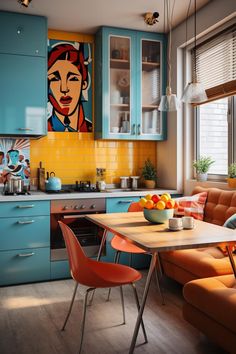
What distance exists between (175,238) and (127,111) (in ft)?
8.24

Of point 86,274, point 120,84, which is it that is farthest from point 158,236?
point 120,84

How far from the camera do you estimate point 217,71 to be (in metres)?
4.02

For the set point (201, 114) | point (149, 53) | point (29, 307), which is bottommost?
point (29, 307)

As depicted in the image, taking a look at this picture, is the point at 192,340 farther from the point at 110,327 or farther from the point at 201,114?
the point at 201,114

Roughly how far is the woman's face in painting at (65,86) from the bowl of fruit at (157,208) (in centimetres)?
221

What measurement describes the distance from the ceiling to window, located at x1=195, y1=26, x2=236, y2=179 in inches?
17.6

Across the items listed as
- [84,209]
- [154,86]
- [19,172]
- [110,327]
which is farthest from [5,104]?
[110,327]

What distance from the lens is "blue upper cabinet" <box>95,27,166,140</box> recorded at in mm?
4434

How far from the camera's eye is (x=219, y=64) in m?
3.98

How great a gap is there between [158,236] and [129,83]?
2.60 meters

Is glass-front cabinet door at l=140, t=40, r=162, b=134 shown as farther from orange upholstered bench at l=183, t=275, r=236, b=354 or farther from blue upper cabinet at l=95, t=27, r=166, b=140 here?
orange upholstered bench at l=183, t=275, r=236, b=354

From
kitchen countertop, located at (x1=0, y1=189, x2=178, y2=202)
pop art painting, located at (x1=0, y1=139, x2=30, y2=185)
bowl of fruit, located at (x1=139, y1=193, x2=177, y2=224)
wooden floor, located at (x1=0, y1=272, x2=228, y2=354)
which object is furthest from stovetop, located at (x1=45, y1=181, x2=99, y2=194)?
bowl of fruit, located at (x1=139, y1=193, x2=177, y2=224)

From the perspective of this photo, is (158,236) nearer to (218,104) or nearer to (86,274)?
(86,274)

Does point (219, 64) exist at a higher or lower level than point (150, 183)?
higher
